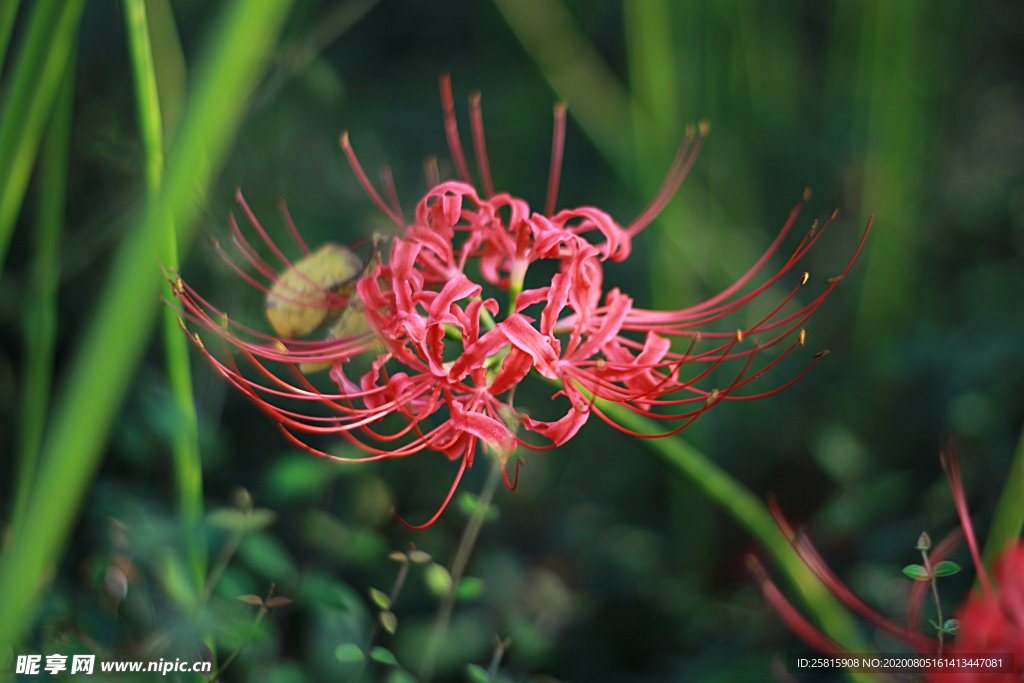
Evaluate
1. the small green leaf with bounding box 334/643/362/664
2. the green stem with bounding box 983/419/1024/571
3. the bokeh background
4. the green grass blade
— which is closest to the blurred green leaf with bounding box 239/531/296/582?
the bokeh background

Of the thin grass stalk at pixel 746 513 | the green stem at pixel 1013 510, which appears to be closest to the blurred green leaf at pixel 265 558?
the thin grass stalk at pixel 746 513

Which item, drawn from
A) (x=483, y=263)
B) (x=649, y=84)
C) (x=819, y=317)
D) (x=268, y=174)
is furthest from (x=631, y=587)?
(x=268, y=174)

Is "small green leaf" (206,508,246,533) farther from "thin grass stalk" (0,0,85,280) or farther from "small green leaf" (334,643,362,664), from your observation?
"thin grass stalk" (0,0,85,280)

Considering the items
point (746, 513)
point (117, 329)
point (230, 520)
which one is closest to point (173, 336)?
point (230, 520)

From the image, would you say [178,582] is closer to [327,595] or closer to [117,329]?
[327,595]

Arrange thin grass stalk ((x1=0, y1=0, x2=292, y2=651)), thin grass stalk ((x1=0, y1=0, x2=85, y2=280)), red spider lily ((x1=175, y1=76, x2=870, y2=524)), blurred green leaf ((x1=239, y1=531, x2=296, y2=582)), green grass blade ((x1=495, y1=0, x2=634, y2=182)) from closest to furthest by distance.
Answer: thin grass stalk ((x1=0, y1=0, x2=292, y2=651)), thin grass stalk ((x1=0, y1=0, x2=85, y2=280)), red spider lily ((x1=175, y1=76, x2=870, y2=524)), blurred green leaf ((x1=239, y1=531, x2=296, y2=582)), green grass blade ((x1=495, y1=0, x2=634, y2=182))
